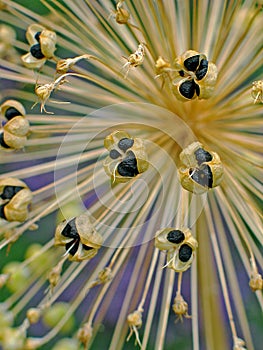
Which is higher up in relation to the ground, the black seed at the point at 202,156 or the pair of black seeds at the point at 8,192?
the black seed at the point at 202,156

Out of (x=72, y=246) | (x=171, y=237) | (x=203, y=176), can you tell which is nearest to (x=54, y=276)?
(x=72, y=246)

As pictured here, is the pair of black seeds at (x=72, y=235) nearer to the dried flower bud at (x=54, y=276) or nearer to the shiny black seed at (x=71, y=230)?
the shiny black seed at (x=71, y=230)

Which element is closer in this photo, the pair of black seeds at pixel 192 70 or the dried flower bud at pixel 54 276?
the pair of black seeds at pixel 192 70

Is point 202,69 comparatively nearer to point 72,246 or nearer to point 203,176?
point 203,176

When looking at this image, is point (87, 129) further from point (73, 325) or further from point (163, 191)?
point (73, 325)

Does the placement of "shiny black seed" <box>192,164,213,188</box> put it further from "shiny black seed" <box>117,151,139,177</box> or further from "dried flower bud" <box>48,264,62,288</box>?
"dried flower bud" <box>48,264,62,288</box>

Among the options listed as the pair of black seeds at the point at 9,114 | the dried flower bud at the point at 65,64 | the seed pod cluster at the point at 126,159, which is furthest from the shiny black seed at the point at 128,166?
the pair of black seeds at the point at 9,114
